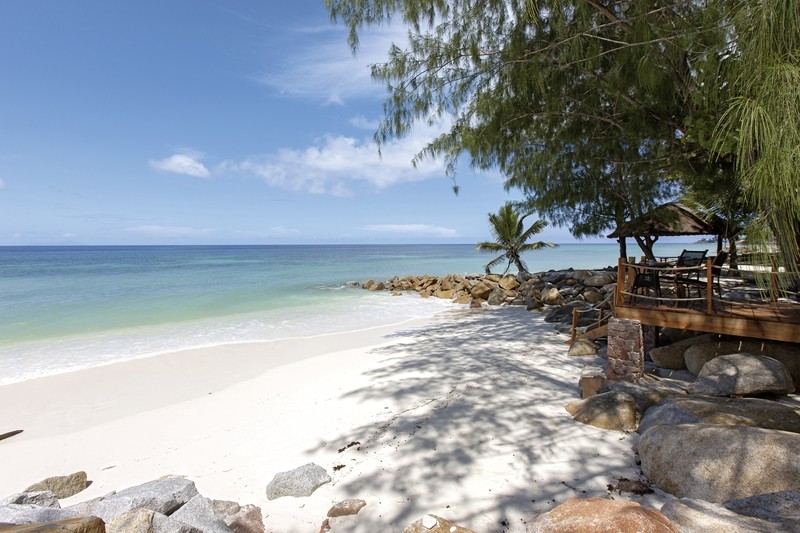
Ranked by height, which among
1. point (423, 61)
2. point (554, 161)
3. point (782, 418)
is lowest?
point (782, 418)

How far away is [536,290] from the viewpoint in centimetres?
1551

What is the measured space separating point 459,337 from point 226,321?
30.0 feet

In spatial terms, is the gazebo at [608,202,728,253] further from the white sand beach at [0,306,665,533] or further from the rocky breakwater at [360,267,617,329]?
the white sand beach at [0,306,665,533]

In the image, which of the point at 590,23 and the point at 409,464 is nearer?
the point at 409,464

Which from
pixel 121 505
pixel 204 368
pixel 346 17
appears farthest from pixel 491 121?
pixel 204 368

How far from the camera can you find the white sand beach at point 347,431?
11.3 feet

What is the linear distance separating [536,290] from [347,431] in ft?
40.4

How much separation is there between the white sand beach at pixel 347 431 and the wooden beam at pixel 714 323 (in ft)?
4.73

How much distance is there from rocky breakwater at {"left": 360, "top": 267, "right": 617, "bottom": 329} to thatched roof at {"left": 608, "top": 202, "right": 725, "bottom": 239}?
6.40 feet

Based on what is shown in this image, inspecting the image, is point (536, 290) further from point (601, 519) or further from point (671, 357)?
point (601, 519)

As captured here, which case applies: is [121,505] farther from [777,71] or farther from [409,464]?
[777,71]

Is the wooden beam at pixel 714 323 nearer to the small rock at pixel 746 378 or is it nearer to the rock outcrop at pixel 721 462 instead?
the small rock at pixel 746 378

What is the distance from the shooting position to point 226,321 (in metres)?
14.5

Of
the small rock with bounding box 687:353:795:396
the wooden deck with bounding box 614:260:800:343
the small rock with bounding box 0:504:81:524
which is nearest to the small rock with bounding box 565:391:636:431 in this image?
the small rock with bounding box 687:353:795:396
